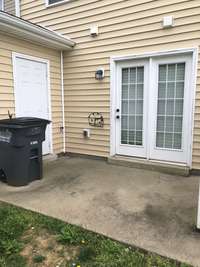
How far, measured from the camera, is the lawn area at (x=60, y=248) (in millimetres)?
1789

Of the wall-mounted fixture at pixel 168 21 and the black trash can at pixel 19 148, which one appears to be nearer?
the black trash can at pixel 19 148

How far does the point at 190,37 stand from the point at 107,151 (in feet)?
8.56

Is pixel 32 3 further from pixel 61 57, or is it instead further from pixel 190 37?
pixel 190 37

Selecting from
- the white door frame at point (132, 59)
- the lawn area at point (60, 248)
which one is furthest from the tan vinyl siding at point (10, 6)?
the lawn area at point (60, 248)

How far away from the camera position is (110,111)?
180 inches

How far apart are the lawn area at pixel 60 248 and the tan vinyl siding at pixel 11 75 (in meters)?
2.28

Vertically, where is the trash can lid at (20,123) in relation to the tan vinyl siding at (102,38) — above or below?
below

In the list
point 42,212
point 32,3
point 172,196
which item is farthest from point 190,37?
point 32,3

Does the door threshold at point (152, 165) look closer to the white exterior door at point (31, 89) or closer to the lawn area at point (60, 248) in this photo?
the white exterior door at point (31, 89)

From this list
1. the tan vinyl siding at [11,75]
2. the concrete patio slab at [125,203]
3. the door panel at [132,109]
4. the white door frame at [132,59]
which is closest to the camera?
the concrete patio slab at [125,203]

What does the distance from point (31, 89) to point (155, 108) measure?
8.05 feet

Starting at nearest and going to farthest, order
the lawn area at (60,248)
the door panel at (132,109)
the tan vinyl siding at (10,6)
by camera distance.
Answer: the lawn area at (60,248), the door panel at (132,109), the tan vinyl siding at (10,6)

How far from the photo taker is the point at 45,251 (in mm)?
1950

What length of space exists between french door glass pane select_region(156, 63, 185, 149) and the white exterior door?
7.75ft
